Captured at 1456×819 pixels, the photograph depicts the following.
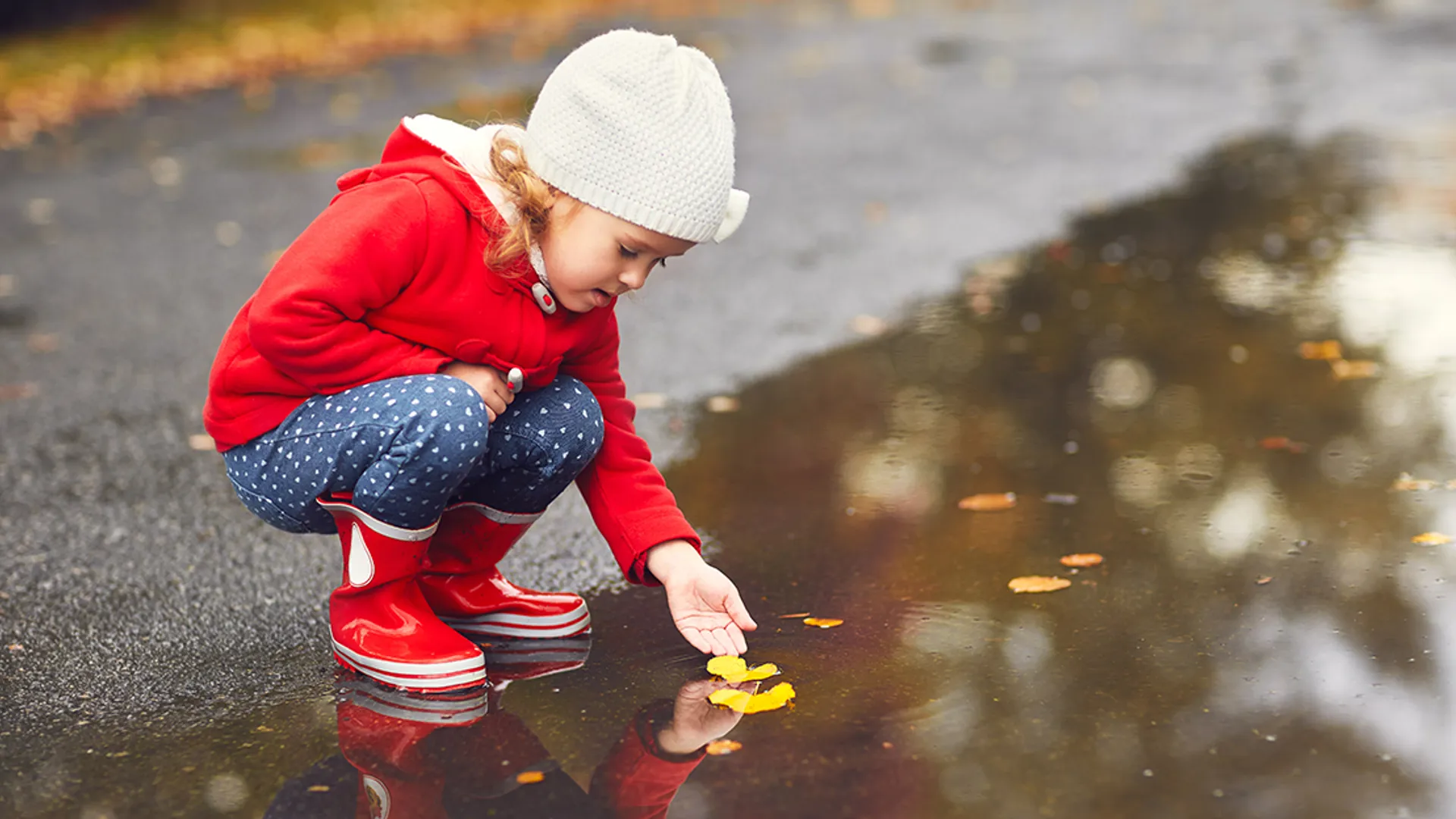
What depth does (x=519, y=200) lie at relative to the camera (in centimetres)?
244

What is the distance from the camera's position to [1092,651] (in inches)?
105

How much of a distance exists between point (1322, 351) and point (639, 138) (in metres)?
2.74

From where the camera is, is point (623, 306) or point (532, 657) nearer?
point (532, 657)

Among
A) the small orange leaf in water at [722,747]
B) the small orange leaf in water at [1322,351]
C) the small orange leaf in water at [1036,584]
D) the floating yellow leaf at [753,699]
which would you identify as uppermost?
the small orange leaf in water at [722,747]

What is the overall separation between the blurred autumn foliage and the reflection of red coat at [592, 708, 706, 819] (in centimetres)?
763

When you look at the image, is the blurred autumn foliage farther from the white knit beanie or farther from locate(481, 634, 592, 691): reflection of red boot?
the white knit beanie

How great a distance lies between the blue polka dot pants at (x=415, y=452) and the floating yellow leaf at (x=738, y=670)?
0.43 metres

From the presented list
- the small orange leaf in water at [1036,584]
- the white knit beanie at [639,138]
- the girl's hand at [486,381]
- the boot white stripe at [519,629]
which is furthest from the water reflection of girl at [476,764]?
the white knit beanie at [639,138]

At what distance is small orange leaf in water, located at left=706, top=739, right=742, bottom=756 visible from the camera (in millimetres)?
2354

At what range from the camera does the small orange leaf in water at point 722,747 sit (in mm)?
2354

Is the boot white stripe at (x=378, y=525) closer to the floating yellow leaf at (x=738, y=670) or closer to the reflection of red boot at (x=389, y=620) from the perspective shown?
the reflection of red boot at (x=389, y=620)

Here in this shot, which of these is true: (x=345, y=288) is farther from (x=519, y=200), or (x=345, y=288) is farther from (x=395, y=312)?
(x=519, y=200)

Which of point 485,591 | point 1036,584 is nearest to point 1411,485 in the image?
point 1036,584

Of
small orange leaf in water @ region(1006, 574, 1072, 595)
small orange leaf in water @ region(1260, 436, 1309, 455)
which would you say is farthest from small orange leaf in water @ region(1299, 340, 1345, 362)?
small orange leaf in water @ region(1006, 574, 1072, 595)
